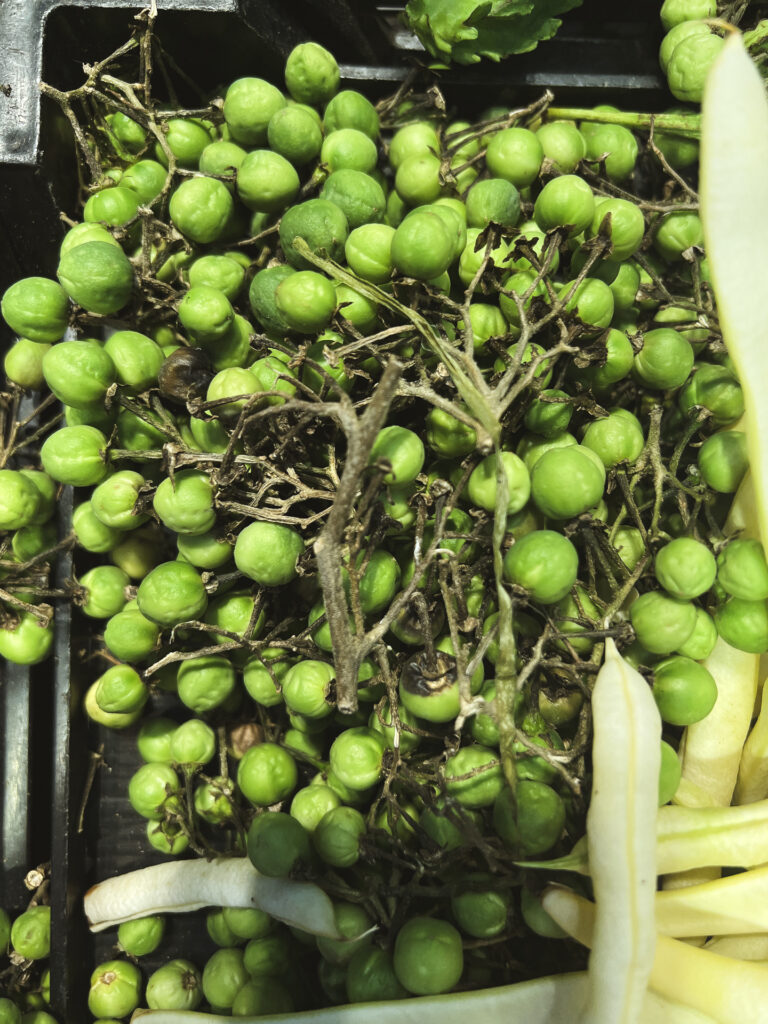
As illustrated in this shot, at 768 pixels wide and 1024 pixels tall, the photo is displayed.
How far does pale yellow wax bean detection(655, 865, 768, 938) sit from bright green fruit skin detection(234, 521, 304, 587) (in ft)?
2.73

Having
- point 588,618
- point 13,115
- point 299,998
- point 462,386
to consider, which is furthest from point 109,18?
point 299,998

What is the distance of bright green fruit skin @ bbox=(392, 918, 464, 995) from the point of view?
1.12m

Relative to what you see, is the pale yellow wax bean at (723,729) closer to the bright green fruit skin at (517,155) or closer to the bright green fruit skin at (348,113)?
the bright green fruit skin at (517,155)

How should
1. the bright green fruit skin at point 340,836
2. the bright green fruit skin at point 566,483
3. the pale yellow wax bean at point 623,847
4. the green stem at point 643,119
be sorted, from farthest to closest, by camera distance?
1. the green stem at point 643,119
2. the bright green fruit skin at point 340,836
3. the bright green fruit skin at point 566,483
4. the pale yellow wax bean at point 623,847

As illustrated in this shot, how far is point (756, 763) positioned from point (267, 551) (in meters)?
0.95

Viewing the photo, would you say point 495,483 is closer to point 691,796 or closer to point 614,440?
point 614,440

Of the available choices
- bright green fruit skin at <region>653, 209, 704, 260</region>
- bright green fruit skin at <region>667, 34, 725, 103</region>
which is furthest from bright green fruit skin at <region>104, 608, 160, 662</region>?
bright green fruit skin at <region>667, 34, 725, 103</region>

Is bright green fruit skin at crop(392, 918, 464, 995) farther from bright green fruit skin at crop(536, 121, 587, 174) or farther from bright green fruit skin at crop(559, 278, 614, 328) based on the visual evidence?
bright green fruit skin at crop(536, 121, 587, 174)

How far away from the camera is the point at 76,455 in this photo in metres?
1.28

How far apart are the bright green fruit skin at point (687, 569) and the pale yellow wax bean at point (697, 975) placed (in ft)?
1.70

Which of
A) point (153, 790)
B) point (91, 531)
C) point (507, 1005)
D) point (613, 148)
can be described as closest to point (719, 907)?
point (507, 1005)

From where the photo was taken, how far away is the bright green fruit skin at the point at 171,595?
3.96 feet

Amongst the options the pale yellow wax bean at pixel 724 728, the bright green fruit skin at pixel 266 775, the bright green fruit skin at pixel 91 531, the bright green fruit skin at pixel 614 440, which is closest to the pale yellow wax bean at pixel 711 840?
the pale yellow wax bean at pixel 724 728

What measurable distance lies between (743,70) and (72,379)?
1.19m
